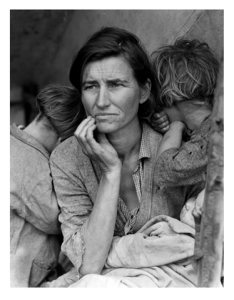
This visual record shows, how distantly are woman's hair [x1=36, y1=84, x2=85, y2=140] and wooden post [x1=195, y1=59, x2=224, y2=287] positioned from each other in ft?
3.18

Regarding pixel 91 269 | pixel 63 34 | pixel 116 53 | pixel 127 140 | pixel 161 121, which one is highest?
pixel 63 34

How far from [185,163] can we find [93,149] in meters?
0.37

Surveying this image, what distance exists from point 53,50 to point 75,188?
2448mm

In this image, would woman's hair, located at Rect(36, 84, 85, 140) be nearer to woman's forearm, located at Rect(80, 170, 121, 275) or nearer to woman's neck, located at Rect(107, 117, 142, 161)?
woman's neck, located at Rect(107, 117, 142, 161)

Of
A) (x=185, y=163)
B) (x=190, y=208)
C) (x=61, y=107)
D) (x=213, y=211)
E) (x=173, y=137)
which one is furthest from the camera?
(x=61, y=107)

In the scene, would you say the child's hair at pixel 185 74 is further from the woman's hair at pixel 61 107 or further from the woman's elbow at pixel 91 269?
the woman's elbow at pixel 91 269

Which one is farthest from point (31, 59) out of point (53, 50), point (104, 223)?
point (104, 223)

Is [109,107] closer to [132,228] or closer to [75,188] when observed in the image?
[75,188]

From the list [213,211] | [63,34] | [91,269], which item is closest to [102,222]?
[91,269]

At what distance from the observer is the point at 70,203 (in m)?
2.33

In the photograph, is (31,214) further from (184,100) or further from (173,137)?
(184,100)

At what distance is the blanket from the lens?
6.89 ft

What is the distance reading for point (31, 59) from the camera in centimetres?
462

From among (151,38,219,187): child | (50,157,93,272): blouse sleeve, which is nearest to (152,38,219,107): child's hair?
(151,38,219,187): child
